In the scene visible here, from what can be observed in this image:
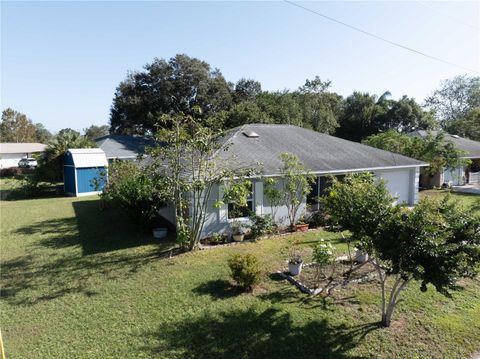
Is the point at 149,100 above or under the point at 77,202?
above

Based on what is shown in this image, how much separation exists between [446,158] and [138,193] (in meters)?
21.8

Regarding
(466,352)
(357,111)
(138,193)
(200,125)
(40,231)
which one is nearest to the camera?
(466,352)

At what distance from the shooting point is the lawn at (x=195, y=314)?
5910 millimetres

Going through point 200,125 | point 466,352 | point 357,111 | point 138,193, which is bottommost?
point 466,352

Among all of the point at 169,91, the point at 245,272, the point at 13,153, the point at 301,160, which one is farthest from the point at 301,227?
the point at 13,153

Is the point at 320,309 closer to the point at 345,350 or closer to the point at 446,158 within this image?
the point at 345,350

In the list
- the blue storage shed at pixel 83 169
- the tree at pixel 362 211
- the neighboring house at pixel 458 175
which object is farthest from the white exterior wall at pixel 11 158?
the tree at pixel 362 211

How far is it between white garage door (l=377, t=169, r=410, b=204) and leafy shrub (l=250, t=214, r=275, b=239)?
7341mm

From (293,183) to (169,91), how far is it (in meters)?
31.9

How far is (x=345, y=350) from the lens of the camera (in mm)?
5824

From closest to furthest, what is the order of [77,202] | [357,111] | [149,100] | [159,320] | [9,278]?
[159,320] → [9,278] → [77,202] → [149,100] → [357,111]

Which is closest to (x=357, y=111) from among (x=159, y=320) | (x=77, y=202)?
(x=77, y=202)

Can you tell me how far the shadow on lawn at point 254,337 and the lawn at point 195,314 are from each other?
0.8 inches

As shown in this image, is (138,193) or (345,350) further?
(138,193)
